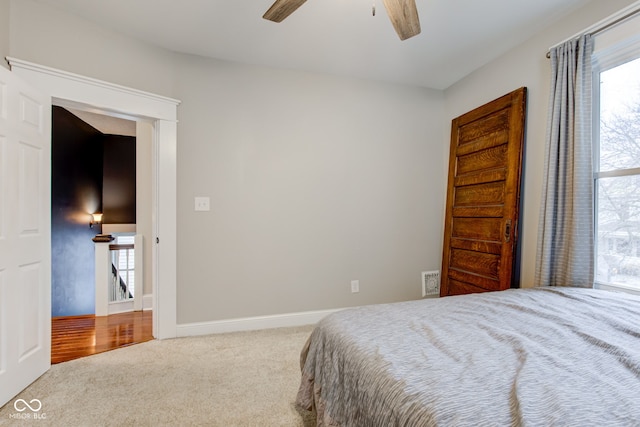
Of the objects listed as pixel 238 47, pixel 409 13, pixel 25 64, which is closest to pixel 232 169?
pixel 238 47

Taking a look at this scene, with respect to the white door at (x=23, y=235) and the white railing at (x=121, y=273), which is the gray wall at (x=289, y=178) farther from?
the white railing at (x=121, y=273)

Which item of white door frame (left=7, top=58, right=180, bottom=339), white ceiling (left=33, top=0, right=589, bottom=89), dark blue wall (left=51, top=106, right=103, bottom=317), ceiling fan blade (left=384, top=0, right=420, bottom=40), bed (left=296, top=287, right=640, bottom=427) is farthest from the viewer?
dark blue wall (left=51, top=106, right=103, bottom=317)

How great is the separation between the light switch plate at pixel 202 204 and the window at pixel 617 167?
297cm

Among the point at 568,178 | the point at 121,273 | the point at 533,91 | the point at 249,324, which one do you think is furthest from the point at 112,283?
the point at 533,91

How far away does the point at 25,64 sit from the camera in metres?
2.09

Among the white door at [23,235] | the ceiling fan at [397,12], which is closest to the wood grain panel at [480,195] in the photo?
the ceiling fan at [397,12]

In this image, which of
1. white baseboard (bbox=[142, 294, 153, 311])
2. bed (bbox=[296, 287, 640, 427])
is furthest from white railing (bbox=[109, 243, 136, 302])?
bed (bbox=[296, 287, 640, 427])

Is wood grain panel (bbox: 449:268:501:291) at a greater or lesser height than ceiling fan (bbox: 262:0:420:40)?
lesser

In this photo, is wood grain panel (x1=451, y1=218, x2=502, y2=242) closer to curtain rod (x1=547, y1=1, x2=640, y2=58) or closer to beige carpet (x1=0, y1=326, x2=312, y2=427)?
curtain rod (x1=547, y1=1, x2=640, y2=58)

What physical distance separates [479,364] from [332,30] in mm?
2402

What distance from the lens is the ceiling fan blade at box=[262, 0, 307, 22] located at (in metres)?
1.59

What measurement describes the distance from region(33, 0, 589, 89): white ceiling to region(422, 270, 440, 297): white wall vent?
2.13 metres

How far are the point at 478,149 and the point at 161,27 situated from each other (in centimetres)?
285

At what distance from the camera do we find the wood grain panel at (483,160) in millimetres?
2750
